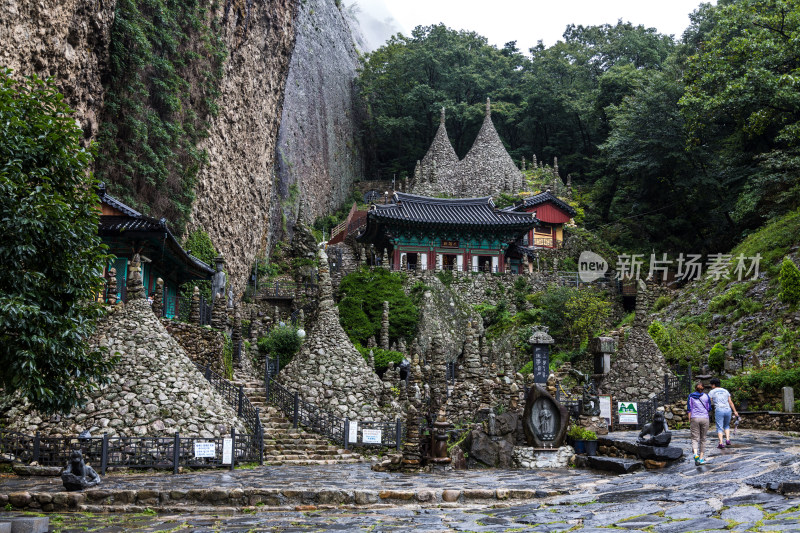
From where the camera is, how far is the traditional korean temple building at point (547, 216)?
46219 millimetres

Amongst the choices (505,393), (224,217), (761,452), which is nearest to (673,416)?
(505,393)

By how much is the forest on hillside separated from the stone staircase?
79.9ft

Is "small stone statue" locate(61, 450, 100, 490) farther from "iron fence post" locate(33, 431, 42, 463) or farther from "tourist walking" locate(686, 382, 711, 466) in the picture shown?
"tourist walking" locate(686, 382, 711, 466)

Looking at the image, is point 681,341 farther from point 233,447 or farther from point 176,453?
point 176,453

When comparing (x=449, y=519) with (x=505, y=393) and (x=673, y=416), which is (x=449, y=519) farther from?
(x=673, y=416)

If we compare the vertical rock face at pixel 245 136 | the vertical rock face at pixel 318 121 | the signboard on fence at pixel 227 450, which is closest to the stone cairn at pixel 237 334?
the vertical rock face at pixel 245 136

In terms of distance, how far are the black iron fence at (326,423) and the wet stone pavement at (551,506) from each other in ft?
18.7

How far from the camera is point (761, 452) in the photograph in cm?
1272

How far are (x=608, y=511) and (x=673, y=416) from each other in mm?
12035

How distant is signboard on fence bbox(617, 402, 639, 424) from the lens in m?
19.2

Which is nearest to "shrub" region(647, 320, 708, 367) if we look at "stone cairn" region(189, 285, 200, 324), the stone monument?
the stone monument

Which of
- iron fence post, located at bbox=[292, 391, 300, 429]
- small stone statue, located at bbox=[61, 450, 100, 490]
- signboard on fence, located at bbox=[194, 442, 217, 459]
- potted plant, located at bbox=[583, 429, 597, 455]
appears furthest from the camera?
iron fence post, located at bbox=[292, 391, 300, 429]

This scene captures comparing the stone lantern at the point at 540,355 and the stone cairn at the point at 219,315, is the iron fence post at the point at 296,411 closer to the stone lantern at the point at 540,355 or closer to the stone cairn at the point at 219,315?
the stone cairn at the point at 219,315

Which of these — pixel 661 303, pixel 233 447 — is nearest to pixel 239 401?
pixel 233 447
